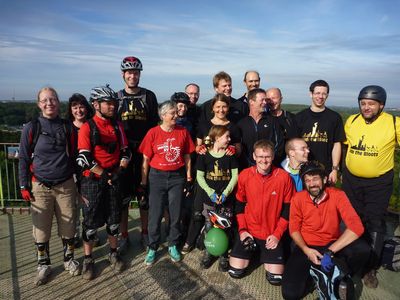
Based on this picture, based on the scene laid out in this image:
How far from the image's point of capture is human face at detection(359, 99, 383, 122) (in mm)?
4188

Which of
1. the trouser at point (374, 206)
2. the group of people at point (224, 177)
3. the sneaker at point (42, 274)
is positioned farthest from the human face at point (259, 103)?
the sneaker at point (42, 274)

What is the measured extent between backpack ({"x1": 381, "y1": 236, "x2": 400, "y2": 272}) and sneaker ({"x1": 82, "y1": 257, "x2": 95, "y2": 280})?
13.0 feet

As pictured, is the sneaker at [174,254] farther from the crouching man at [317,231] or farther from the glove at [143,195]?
the crouching man at [317,231]

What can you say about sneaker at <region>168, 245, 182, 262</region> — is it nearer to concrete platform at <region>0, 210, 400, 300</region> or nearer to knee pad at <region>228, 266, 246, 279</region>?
concrete platform at <region>0, 210, 400, 300</region>

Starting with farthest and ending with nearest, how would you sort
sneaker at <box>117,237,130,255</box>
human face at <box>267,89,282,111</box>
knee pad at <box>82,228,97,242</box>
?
human face at <box>267,89,282,111</box> → sneaker at <box>117,237,130,255</box> → knee pad at <box>82,228,97,242</box>

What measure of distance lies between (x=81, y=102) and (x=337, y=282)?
4.09 metres

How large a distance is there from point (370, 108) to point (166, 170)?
293 cm

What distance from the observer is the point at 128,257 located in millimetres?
4684

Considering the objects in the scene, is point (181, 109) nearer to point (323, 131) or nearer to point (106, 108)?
point (106, 108)

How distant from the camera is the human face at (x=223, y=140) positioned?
4269mm

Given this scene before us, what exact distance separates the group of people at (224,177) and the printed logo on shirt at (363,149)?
0.05ft

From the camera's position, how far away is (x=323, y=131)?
4660 mm

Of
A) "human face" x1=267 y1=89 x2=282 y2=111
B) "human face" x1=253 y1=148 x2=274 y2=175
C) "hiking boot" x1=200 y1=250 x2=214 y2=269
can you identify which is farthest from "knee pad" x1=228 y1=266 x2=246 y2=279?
"human face" x1=267 y1=89 x2=282 y2=111

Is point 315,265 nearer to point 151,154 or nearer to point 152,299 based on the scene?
point 152,299
